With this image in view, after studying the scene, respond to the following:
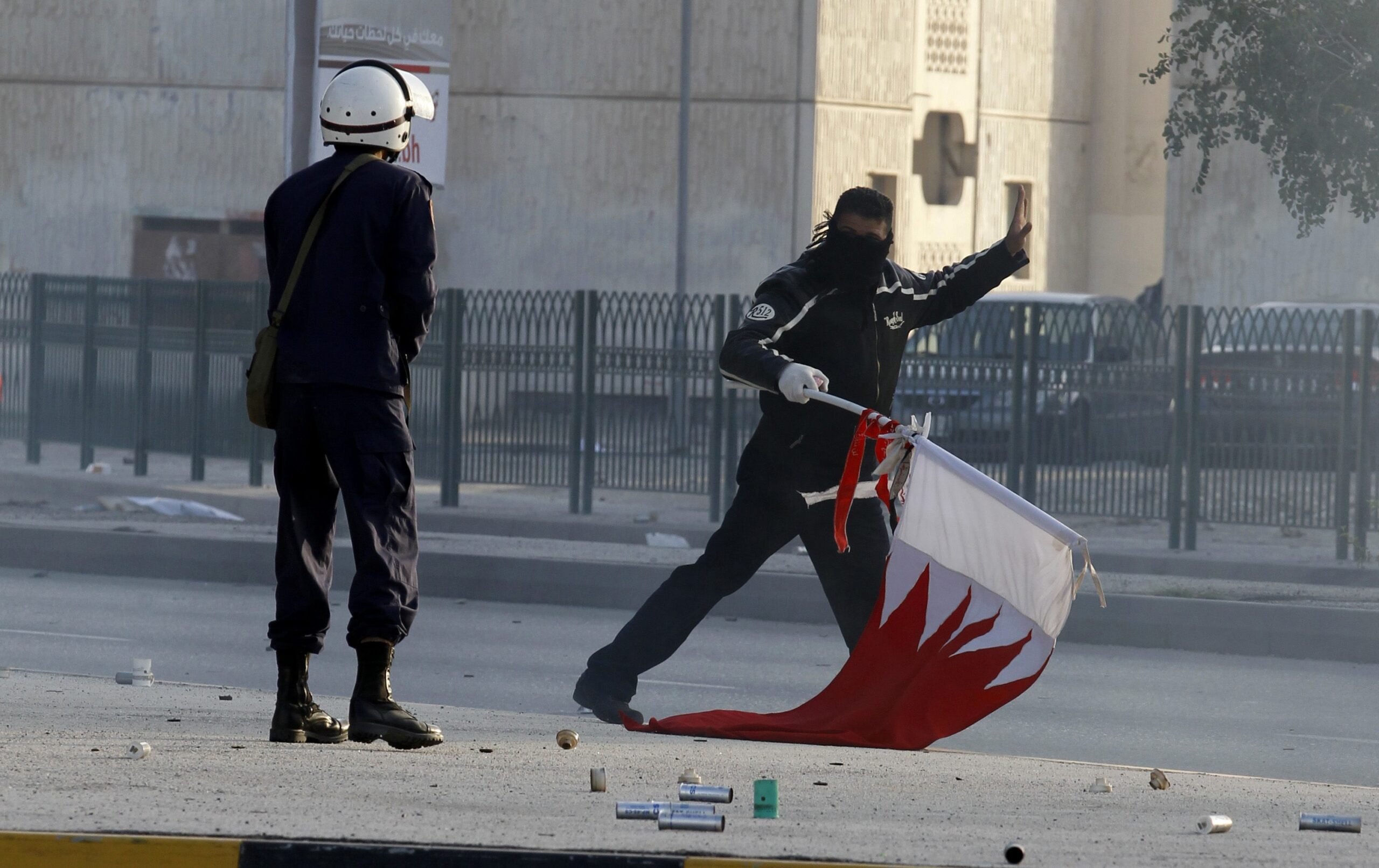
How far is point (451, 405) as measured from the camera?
16531mm

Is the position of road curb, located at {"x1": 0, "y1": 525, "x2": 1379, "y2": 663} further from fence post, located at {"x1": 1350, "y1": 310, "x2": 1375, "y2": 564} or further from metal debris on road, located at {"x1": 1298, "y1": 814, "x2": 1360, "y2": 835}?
metal debris on road, located at {"x1": 1298, "y1": 814, "x2": 1360, "y2": 835}

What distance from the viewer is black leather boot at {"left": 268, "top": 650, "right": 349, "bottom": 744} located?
6.07 meters

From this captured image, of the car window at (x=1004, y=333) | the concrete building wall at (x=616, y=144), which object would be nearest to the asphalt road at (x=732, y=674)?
the car window at (x=1004, y=333)

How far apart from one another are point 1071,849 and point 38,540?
32.3 ft

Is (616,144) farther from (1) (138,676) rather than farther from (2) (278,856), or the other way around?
(2) (278,856)

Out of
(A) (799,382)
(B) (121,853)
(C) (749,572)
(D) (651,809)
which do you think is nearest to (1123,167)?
(C) (749,572)

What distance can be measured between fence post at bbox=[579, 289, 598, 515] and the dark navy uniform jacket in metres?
10.2

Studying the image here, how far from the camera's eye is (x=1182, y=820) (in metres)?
5.45

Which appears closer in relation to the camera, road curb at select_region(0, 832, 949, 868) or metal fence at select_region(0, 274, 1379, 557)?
road curb at select_region(0, 832, 949, 868)

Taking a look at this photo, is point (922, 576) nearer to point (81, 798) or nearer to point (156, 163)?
point (81, 798)

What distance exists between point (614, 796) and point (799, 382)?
5.21 ft

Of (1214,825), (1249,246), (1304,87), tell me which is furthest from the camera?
(1249,246)

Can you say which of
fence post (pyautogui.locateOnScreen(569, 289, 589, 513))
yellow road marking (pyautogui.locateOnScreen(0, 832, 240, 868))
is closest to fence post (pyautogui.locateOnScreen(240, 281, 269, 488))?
fence post (pyautogui.locateOnScreen(569, 289, 589, 513))

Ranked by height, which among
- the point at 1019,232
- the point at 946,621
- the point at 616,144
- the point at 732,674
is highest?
the point at 616,144
